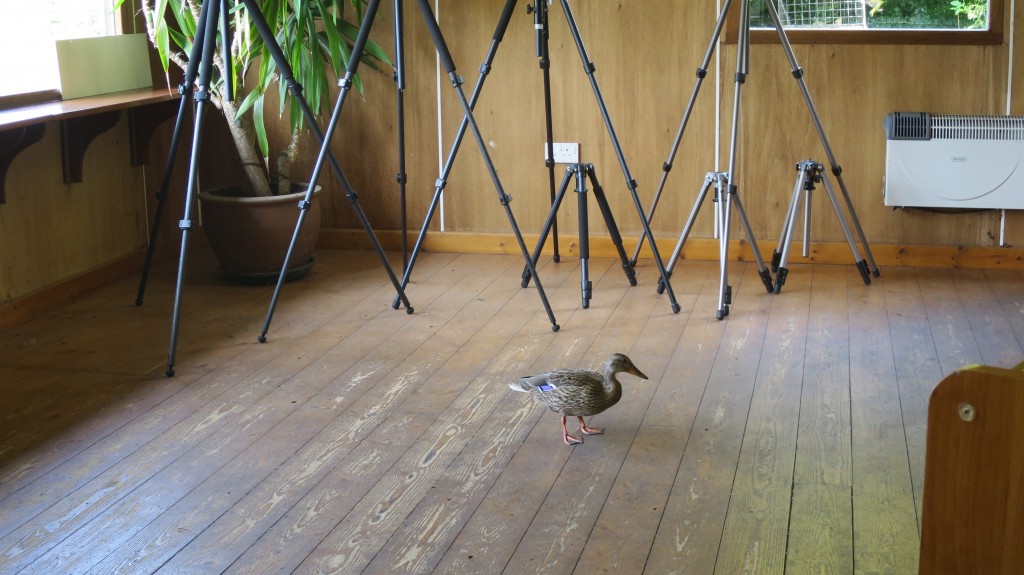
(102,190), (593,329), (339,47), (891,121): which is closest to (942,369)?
(593,329)

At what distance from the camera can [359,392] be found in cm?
325

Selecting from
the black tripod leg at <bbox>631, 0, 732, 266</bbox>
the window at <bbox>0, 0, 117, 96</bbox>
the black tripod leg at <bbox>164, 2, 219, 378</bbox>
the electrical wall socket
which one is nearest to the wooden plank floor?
the black tripod leg at <bbox>164, 2, 219, 378</bbox>

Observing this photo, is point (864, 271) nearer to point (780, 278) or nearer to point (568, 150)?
point (780, 278)

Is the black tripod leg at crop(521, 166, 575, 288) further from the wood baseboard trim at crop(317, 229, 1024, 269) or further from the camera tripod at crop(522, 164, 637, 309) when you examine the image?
the wood baseboard trim at crop(317, 229, 1024, 269)

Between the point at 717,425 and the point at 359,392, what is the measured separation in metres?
1.08

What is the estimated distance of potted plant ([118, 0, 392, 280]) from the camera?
4.29 meters

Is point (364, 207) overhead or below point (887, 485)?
overhead

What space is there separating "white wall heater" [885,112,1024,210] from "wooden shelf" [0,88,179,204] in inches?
122

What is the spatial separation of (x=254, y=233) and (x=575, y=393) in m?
2.15

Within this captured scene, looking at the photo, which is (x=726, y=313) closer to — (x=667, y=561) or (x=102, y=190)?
(x=667, y=561)

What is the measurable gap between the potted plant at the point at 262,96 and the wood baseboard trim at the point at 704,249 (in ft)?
1.94

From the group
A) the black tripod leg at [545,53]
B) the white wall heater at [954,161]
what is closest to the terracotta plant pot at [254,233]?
the black tripod leg at [545,53]

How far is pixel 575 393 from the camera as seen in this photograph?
280cm

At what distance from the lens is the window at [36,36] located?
396cm
